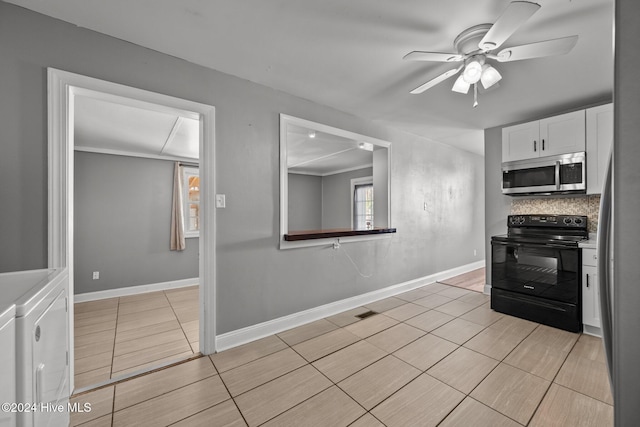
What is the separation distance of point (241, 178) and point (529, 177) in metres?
3.40

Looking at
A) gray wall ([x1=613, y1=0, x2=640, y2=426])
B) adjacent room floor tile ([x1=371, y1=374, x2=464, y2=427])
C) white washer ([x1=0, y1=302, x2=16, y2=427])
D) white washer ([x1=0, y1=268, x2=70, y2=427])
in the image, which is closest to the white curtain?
white washer ([x1=0, y1=268, x2=70, y2=427])

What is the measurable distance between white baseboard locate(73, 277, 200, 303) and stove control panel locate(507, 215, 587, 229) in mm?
4713

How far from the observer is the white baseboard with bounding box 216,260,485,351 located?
234 centimetres

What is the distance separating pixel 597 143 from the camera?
276 centimetres

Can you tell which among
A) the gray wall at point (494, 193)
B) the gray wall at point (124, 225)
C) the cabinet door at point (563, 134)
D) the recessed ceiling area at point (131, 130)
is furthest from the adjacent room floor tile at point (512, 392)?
the gray wall at point (124, 225)

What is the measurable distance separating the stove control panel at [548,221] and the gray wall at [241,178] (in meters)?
1.16

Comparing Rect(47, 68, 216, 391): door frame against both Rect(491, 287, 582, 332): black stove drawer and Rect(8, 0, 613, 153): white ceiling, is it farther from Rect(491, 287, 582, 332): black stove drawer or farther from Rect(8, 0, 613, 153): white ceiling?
Rect(491, 287, 582, 332): black stove drawer

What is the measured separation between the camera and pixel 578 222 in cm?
294

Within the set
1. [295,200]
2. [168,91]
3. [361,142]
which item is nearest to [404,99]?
[361,142]

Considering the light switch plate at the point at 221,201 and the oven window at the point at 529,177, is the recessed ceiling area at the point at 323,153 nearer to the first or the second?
the light switch plate at the point at 221,201

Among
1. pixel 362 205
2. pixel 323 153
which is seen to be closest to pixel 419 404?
pixel 323 153

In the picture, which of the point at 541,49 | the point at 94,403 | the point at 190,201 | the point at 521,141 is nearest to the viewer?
the point at 541,49

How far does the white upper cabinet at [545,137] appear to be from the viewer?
9.46 feet

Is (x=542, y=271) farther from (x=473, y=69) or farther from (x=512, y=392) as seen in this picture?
(x=473, y=69)
